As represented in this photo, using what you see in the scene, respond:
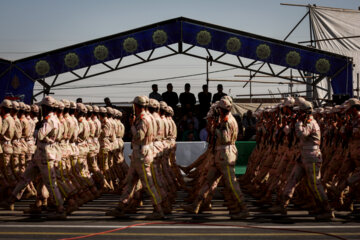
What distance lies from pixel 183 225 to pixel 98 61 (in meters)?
12.1

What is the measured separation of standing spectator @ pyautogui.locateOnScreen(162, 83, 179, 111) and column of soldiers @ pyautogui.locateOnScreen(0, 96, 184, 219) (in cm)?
515

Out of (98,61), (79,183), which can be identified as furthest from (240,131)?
(79,183)

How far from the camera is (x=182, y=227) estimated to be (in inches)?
398

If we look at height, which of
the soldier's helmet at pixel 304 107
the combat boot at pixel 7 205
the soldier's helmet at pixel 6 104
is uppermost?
the soldier's helmet at pixel 6 104

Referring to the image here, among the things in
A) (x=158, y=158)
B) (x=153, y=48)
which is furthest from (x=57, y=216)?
(x=153, y=48)

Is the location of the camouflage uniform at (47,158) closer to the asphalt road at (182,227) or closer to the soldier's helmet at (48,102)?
the soldier's helmet at (48,102)

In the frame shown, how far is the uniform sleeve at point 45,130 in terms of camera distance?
10.9m

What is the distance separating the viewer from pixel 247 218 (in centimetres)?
1120

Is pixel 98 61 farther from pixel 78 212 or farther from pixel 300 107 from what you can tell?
pixel 300 107

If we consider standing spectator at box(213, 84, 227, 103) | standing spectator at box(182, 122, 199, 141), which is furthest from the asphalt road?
standing spectator at box(213, 84, 227, 103)

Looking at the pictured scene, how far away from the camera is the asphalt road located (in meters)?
9.24

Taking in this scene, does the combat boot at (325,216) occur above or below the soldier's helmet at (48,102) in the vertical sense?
below

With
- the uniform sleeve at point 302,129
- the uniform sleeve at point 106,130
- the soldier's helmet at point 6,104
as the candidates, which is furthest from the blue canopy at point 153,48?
the uniform sleeve at point 302,129

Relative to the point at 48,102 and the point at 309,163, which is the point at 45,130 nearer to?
the point at 48,102
